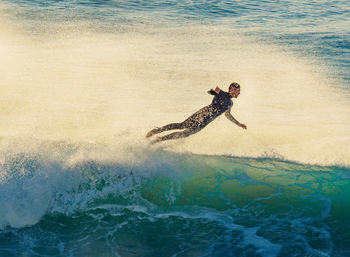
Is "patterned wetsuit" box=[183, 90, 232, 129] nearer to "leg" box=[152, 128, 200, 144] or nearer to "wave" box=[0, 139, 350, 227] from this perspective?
"leg" box=[152, 128, 200, 144]

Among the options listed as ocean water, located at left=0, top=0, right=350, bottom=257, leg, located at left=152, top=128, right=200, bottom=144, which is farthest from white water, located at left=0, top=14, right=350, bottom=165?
leg, located at left=152, top=128, right=200, bottom=144

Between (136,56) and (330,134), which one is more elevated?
(136,56)

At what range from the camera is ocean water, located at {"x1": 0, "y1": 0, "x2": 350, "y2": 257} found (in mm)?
7180

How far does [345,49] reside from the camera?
17.5 m

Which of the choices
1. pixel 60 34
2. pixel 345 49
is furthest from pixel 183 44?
pixel 345 49

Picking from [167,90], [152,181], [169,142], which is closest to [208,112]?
[169,142]

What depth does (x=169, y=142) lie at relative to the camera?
32.6 feet

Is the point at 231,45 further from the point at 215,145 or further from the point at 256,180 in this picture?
the point at 256,180

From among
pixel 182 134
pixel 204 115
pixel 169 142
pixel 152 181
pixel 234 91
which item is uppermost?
pixel 234 91

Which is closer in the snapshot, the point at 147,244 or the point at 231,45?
the point at 147,244

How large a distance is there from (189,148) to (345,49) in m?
10.4

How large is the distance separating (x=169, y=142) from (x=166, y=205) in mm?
2225

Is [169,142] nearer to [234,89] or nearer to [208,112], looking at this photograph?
[208,112]

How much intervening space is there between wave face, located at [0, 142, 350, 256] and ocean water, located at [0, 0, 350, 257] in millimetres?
27
